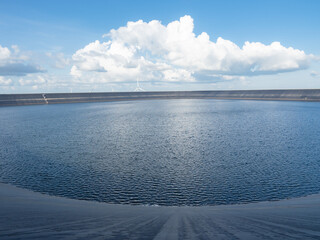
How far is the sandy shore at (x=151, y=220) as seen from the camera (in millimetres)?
15992

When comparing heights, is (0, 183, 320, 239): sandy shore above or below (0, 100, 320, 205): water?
above

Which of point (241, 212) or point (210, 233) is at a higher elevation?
point (210, 233)

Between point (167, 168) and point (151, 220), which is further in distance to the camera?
point (167, 168)

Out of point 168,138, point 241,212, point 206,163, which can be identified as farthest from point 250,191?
point 168,138

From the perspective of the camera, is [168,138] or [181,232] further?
[168,138]

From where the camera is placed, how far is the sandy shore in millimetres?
15992

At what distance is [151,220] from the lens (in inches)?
784

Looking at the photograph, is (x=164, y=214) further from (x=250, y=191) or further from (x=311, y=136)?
(x=311, y=136)

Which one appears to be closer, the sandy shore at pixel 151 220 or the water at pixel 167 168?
the sandy shore at pixel 151 220

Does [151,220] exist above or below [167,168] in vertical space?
above

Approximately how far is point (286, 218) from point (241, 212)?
402cm

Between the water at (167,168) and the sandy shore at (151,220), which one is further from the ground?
the sandy shore at (151,220)

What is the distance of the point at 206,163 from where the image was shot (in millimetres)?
41562

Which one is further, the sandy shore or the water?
the water
